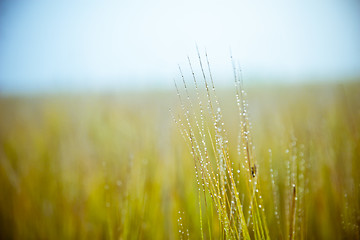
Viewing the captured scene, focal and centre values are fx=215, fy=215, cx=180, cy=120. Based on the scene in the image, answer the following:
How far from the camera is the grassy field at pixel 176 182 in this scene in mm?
830

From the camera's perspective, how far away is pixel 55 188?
59.4 inches

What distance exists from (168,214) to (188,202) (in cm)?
13

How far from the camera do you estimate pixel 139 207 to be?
987 millimetres

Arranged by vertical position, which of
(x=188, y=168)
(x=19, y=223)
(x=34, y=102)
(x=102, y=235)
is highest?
(x=34, y=102)

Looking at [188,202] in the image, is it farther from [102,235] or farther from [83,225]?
[83,225]

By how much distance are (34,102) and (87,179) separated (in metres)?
3.09

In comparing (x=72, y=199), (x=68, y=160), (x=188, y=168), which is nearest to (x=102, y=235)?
(x=72, y=199)

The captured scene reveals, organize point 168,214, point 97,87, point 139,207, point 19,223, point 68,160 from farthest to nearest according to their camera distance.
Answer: point 97,87 < point 68,160 < point 19,223 < point 168,214 < point 139,207

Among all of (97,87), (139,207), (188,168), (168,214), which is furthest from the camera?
(97,87)

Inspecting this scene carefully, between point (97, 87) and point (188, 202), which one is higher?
point (97, 87)

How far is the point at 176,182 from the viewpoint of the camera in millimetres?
1321

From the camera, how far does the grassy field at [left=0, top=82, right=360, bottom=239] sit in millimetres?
830

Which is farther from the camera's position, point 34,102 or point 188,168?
point 34,102

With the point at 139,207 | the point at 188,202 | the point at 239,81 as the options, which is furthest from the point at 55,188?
the point at 239,81
